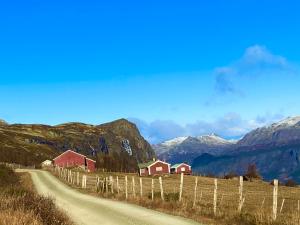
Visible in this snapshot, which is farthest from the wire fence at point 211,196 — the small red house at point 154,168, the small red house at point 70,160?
the small red house at point 70,160

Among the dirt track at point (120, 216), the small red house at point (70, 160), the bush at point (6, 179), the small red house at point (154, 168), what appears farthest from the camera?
the small red house at point (70, 160)

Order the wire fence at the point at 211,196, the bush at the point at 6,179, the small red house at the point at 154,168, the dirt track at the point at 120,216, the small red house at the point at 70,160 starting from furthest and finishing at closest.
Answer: the small red house at the point at 70,160 → the small red house at the point at 154,168 → the bush at the point at 6,179 → the wire fence at the point at 211,196 → the dirt track at the point at 120,216

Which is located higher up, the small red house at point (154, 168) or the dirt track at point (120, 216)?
the dirt track at point (120, 216)

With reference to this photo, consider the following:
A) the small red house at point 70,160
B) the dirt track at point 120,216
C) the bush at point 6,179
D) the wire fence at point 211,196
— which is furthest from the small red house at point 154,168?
the dirt track at point 120,216

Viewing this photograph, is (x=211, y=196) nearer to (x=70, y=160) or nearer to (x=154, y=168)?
(x=154, y=168)

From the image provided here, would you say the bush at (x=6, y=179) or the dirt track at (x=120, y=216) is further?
the bush at (x=6, y=179)

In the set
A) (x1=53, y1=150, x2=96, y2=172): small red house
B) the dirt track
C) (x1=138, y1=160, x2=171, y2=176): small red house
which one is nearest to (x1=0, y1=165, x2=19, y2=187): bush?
the dirt track

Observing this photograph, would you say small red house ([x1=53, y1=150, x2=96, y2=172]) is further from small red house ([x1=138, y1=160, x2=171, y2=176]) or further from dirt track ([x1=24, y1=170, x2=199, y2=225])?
dirt track ([x1=24, y1=170, x2=199, y2=225])

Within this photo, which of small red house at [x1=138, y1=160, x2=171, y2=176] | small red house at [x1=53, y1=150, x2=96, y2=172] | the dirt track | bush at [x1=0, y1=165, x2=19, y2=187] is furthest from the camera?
small red house at [x1=53, y1=150, x2=96, y2=172]

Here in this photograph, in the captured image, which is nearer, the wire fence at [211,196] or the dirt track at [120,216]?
the dirt track at [120,216]

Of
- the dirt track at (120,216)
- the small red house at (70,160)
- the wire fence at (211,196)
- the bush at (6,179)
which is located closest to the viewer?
the dirt track at (120,216)

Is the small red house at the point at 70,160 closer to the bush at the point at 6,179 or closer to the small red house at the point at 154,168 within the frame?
the small red house at the point at 154,168

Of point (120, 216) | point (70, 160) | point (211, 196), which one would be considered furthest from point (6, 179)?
point (70, 160)

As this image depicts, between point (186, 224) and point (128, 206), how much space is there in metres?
10.1
